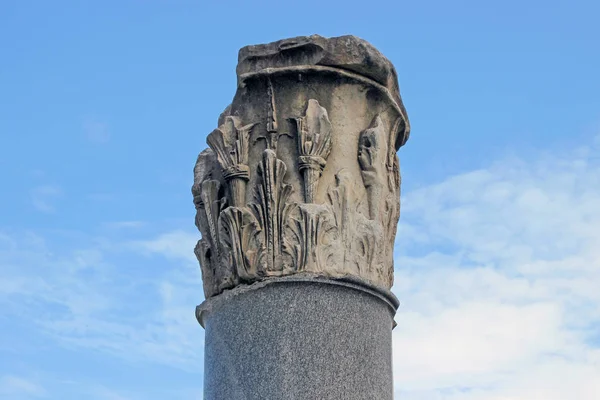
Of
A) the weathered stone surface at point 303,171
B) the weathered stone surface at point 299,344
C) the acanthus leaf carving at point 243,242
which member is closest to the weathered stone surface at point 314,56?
the weathered stone surface at point 303,171

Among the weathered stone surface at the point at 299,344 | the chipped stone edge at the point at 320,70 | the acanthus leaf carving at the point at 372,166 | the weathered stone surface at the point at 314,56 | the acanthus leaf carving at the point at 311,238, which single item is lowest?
the weathered stone surface at the point at 299,344

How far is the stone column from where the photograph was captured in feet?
23.8

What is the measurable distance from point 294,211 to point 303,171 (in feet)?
1.21

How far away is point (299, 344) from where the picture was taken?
23.6 ft

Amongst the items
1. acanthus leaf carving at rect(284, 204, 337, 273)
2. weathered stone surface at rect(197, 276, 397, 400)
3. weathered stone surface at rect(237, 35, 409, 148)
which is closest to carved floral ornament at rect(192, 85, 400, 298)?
acanthus leaf carving at rect(284, 204, 337, 273)

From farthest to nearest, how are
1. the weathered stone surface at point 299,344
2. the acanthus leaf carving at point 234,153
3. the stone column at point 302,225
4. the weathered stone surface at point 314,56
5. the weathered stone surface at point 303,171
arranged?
the weathered stone surface at point 314,56 → the acanthus leaf carving at point 234,153 → the weathered stone surface at point 303,171 → the stone column at point 302,225 → the weathered stone surface at point 299,344

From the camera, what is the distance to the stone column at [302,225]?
7.27 m

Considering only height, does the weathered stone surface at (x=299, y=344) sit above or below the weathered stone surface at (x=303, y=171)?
below

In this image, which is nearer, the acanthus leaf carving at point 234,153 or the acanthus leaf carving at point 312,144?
the acanthus leaf carving at point 312,144

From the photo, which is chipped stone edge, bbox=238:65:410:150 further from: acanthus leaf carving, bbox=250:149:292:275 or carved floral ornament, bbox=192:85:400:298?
acanthus leaf carving, bbox=250:149:292:275

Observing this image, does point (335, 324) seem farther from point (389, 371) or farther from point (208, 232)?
point (208, 232)

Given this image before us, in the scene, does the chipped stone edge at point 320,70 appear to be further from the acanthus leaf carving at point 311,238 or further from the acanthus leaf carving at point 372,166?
the acanthus leaf carving at point 311,238

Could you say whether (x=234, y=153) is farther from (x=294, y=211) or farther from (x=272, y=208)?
(x=294, y=211)

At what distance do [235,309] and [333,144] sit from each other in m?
1.72
